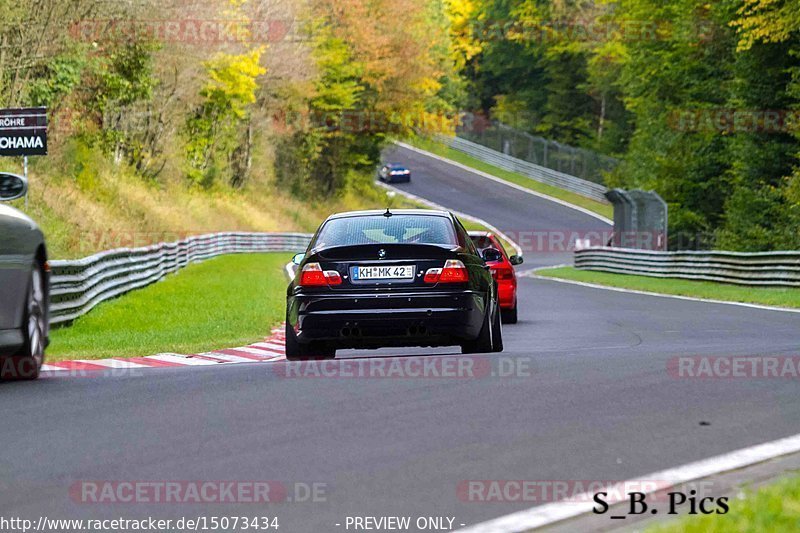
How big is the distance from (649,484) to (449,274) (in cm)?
650

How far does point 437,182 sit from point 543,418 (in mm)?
81400

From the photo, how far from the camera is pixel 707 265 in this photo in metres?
36.3

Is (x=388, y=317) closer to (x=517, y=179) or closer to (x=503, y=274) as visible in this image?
(x=503, y=274)

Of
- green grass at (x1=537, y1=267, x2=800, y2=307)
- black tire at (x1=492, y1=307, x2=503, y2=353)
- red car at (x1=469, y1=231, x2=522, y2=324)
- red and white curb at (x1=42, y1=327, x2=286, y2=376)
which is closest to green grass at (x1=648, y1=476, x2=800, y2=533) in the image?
black tire at (x1=492, y1=307, x2=503, y2=353)

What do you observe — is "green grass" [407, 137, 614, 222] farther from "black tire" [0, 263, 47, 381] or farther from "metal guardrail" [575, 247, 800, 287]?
"black tire" [0, 263, 47, 381]

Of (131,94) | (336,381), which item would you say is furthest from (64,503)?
(131,94)

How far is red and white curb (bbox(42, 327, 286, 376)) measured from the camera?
1409 cm

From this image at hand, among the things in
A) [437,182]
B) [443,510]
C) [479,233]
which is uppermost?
[443,510]

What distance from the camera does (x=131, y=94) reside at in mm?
45562

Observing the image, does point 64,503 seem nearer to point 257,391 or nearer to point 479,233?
point 257,391

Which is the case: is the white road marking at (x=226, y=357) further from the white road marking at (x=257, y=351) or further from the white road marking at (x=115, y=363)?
the white road marking at (x=115, y=363)

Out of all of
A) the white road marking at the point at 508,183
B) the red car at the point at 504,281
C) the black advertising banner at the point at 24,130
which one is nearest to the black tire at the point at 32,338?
the black advertising banner at the point at 24,130

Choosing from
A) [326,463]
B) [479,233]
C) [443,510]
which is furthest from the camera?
[479,233]

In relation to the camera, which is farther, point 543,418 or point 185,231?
point 185,231
